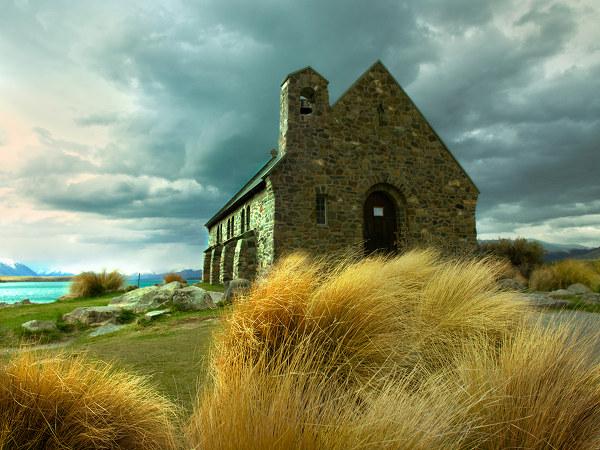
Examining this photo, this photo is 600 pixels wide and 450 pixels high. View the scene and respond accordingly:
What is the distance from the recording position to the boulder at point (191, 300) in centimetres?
1132

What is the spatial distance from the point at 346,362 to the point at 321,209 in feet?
38.6

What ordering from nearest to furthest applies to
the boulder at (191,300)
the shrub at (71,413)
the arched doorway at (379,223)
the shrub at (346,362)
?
the shrub at (346,362) < the shrub at (71,413) < the boulder at (191,300) < the arched doorway at (379,223)

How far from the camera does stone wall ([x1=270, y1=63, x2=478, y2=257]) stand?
48.3 feet

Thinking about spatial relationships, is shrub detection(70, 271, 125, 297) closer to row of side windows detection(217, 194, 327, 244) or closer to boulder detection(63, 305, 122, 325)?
row of side windows detection(217, 194, 327, 244)

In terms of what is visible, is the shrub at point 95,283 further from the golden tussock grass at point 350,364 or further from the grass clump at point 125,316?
the golden tussock grass at point 350,364

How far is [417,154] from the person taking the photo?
16.6 m

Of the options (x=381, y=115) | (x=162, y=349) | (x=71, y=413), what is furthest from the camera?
(x=381, y=115)

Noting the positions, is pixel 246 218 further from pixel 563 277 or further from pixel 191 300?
pixel 563 277

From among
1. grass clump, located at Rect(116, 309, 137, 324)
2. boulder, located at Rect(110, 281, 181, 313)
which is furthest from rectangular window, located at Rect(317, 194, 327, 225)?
grass clump, located at Rect(116, 309, 137, 324)

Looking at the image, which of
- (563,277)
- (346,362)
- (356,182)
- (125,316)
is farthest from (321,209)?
(346,362)

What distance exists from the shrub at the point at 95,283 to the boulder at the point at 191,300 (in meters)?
9.63

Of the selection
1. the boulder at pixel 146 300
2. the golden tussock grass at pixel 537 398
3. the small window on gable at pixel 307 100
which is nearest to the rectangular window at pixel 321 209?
the small window on gable at pixel 307 100

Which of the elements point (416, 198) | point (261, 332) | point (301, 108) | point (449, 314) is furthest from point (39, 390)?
point (416, 198)

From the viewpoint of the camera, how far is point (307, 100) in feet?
51.0
